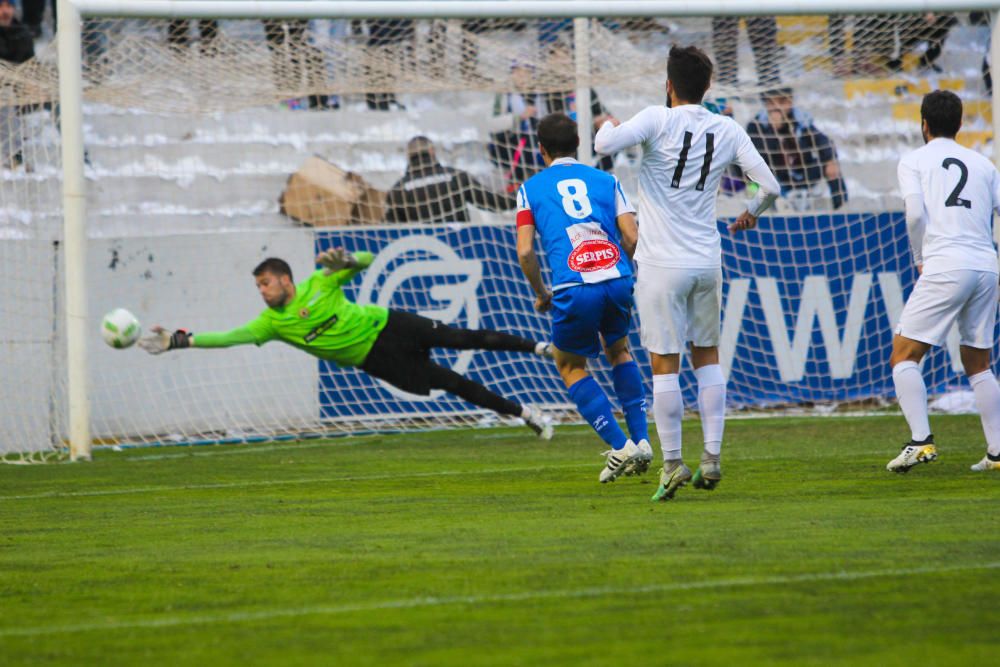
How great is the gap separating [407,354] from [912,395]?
4434 mm

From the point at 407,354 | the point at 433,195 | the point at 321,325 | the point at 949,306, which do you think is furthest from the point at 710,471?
the point at 433,195

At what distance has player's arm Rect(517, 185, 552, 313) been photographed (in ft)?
25.1

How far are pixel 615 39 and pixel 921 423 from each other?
22.9 feet

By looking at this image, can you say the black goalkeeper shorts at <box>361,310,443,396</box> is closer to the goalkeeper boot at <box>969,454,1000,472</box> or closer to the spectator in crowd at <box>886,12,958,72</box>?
the goalkeeper boot at <box>969,454,1000,472</box>

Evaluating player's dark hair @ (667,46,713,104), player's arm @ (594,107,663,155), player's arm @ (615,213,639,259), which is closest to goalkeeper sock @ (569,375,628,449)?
player's arm @ (615,213,639,259)

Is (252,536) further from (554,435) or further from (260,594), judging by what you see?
(554,435)

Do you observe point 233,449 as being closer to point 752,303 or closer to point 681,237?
point 752,303

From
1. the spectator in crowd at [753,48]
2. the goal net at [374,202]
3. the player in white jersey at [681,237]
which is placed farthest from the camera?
the spectator in crowd at [753,48]

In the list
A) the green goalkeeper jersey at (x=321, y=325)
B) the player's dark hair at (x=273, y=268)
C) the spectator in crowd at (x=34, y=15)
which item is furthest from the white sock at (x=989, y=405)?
the spectator in crowd at (x=34, y=15)

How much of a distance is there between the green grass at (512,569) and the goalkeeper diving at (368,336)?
2.24 meters

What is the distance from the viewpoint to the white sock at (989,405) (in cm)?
793

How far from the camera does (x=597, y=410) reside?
7844 mm

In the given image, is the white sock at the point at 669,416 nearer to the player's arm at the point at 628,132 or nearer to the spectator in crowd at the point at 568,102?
the player's arm at the point at 628,132

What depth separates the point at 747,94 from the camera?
44.9ft
